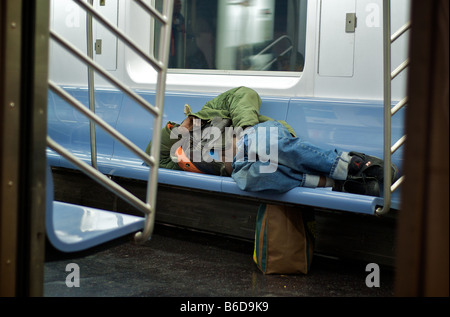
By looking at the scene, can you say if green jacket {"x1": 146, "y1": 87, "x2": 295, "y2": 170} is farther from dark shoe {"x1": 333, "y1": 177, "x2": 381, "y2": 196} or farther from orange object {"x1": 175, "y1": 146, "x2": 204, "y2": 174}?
dark shoe {"x1": 333, "y1": 177, "x2": 381, "y2": 196}

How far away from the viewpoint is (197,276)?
321 centimetres

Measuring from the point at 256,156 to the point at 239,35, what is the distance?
1.52m

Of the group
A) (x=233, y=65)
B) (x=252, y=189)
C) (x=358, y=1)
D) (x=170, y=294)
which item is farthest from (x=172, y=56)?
(x=170, y=294)

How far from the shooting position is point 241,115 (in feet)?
12.1

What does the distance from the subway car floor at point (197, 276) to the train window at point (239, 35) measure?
4.74 feet

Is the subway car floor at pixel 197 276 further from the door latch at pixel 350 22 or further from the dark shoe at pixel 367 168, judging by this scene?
the door latch at pixel 350 22

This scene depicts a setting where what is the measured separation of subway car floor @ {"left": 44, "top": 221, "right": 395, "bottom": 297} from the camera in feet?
9.70

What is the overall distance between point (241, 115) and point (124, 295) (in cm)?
140

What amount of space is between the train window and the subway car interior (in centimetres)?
1

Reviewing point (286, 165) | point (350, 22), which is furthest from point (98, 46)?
point (286, 165)

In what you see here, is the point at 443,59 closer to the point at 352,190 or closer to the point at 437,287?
the point at 437,287

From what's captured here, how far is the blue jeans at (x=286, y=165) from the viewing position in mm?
3145

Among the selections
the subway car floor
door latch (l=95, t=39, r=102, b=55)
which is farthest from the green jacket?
door latch (l=95, t=39, r=102, b=55)

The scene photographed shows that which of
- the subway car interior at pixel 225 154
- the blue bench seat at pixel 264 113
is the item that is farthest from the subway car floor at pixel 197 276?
the blue bench seat at pixel 264 113
